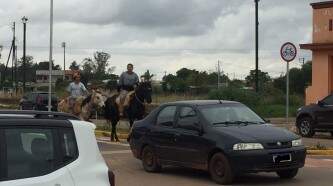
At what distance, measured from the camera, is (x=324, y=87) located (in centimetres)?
3256

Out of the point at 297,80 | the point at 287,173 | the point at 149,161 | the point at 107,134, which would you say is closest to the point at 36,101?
the point at 107,134

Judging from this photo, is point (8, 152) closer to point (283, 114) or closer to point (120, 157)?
point (120, 157)

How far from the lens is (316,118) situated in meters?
23.7

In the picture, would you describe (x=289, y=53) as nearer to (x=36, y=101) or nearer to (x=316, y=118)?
(x=316, y=118)

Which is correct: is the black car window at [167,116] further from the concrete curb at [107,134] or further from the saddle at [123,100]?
the concrete curb at [107,134]

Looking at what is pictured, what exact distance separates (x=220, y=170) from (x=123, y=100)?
10148 millimetres

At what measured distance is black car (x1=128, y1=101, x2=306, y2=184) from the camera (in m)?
12.1

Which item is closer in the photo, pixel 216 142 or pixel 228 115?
pixel 216 142

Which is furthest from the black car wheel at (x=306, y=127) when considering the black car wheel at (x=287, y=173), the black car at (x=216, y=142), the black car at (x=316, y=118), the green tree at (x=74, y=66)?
the green tree at (x=74, y=66)

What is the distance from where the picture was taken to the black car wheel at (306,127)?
24016 millimetres

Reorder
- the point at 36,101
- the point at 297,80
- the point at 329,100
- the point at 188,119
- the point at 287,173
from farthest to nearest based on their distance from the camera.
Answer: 1. the point at 297,80
2. the point at 36,101
3. the point at 329,100
4. the point at 188,119
5. the point at 287,173

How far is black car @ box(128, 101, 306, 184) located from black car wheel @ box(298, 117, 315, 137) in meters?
10.6

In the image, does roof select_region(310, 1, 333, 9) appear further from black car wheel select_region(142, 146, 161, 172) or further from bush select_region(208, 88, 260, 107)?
black car wheel select_region(142, 146, 161, 172)

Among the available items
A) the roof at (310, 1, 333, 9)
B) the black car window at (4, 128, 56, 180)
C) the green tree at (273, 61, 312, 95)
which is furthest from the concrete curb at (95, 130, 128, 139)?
the green tree at (273, 61, 312, 95)
